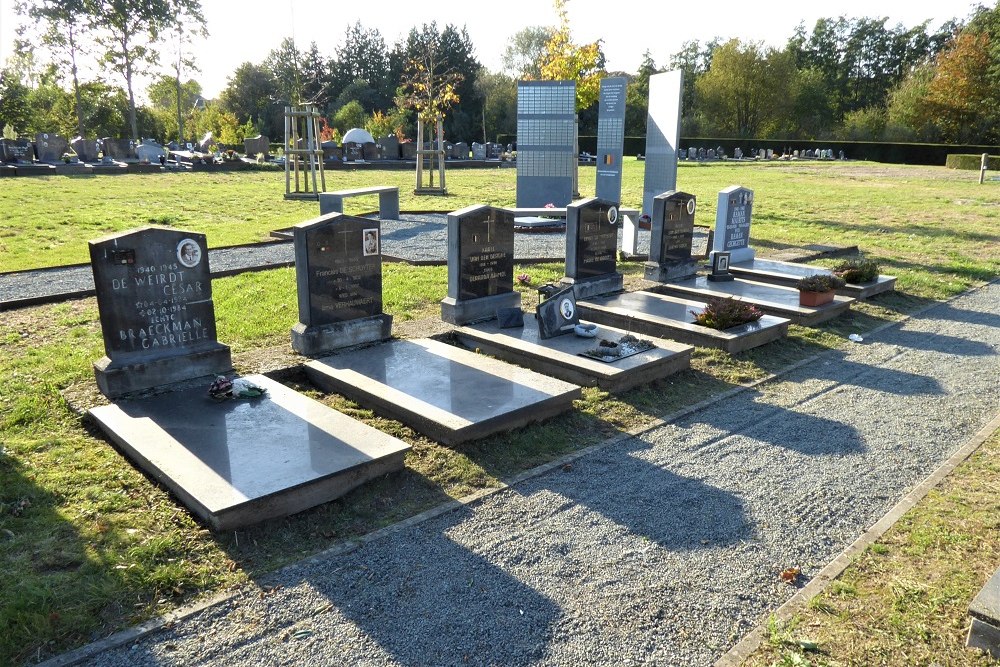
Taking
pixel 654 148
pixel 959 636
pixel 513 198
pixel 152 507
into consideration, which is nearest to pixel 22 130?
pixel 513 198

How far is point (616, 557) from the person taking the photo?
3.90 metres

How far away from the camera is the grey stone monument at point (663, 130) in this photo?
12.2 meters

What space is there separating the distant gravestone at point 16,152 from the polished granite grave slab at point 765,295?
29898 mm

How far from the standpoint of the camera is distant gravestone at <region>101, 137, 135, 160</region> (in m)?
35.1

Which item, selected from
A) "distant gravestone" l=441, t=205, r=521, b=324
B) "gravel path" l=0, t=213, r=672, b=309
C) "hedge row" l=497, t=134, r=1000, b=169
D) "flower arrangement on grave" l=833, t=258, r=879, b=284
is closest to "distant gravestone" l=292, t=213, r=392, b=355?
"distant gravestone" l=441, t=205, r=521, b=324

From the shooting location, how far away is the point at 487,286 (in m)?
8.24

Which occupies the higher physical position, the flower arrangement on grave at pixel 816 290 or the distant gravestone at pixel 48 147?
the distant gravestone at pixel 48 147

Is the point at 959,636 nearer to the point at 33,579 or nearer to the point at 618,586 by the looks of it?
the point at 618,586

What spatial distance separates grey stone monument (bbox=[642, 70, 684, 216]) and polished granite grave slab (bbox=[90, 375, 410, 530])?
8.77 metres

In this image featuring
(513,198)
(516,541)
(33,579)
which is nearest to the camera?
(33,579)

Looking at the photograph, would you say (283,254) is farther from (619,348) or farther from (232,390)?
(619,348)

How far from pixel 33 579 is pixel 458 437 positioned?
258 cm

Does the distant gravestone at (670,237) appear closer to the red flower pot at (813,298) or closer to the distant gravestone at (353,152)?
the red flower pot at (813,298)

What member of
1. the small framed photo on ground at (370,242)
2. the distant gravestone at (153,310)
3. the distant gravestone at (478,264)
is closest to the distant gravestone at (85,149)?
the distant gravestone at (478,264)
